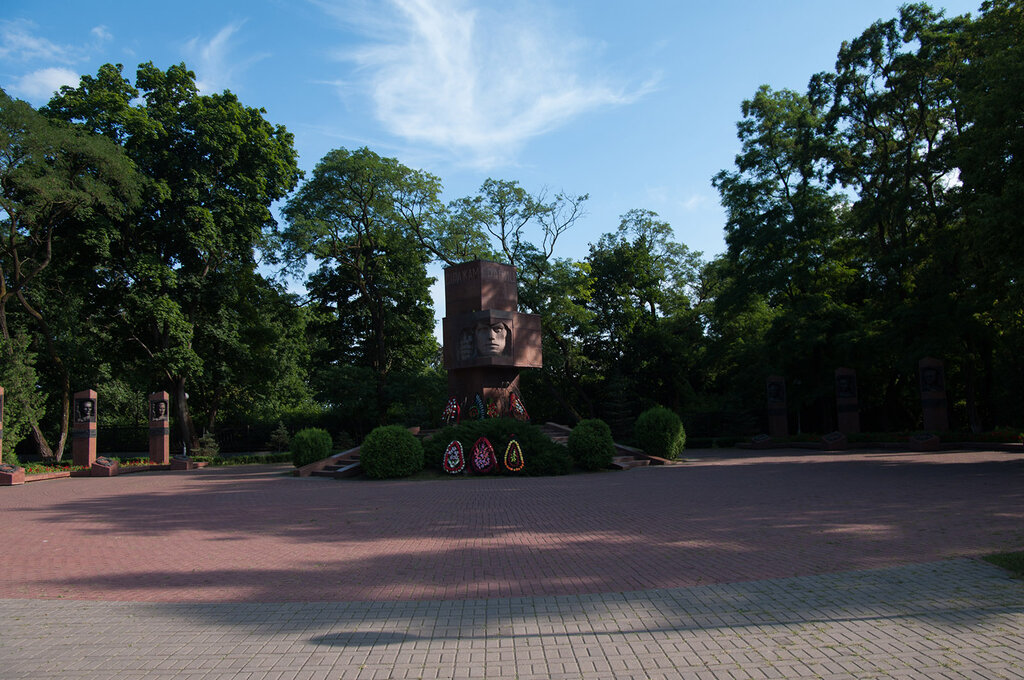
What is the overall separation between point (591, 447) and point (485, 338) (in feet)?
16.9

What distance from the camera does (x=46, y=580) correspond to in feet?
22.7

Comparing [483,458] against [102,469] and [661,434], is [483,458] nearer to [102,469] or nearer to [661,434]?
[661,434]

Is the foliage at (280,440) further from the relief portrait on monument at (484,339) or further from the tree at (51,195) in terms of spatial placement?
the relief portrait on monument at (484,339)

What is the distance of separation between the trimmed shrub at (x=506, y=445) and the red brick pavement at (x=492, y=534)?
78.6 inches

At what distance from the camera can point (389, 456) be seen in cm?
1683

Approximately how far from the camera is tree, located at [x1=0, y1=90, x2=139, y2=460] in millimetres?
23625

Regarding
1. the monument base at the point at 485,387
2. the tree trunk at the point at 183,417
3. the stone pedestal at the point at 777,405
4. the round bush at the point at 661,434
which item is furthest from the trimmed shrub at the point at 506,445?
the tree trunk at the point at 183,417

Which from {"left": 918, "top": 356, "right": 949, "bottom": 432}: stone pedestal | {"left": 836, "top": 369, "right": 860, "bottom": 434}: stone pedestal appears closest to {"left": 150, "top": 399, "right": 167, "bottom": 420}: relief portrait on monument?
{"left": 836, "top": 369, "right": 860, "bottom": 434}: stone pedestal

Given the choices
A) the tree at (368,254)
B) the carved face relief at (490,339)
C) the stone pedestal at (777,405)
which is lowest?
the stone pedestal at (777,405)

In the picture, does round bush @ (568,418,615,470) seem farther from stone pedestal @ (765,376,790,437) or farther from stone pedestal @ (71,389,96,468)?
→ stone pedestal @ (71,389,96,468)

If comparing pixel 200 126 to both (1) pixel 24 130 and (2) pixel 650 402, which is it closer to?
(1) pixel 24 130

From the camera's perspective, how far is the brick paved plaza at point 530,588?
4.30 meters

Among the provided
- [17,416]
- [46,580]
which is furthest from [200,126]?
[46,580]

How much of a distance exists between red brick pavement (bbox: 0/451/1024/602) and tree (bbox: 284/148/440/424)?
1830cm
